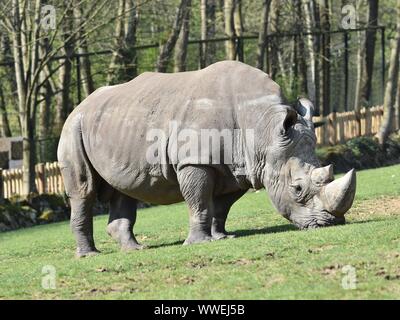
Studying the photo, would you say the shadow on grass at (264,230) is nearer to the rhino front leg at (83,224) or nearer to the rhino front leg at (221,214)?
the rhino front leg at (221,214)

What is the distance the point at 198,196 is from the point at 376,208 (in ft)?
13.5

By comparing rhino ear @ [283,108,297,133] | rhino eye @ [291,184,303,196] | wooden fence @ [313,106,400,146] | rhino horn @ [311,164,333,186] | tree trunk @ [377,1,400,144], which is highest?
rhino ear @ [283,108,297,133]

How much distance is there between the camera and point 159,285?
11359mm

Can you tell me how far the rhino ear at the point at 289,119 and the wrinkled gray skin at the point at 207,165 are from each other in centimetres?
1

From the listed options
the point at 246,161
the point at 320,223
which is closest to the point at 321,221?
the point at 320,223

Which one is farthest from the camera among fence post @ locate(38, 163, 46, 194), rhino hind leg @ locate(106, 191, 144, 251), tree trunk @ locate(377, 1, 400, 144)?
tree trunk @ locate(377, 1, 400, 144)

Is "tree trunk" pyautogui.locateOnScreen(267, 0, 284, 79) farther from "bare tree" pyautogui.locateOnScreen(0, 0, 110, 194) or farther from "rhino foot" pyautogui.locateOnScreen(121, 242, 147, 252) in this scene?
"rhino foot" pyautogui.locateOnScreen(121, 242, 147, 252)

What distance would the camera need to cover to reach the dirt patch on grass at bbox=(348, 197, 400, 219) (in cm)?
1639

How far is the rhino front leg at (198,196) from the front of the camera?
Answer: 14.0 meters

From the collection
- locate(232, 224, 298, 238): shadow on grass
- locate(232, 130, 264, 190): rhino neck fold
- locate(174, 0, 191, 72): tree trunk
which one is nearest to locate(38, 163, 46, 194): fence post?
locate(174, 0, 191, 72): tree trunk

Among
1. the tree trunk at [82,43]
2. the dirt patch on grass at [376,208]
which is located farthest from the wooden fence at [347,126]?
the dirt patch on grass at [376,208]

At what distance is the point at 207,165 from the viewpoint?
14.1 m
